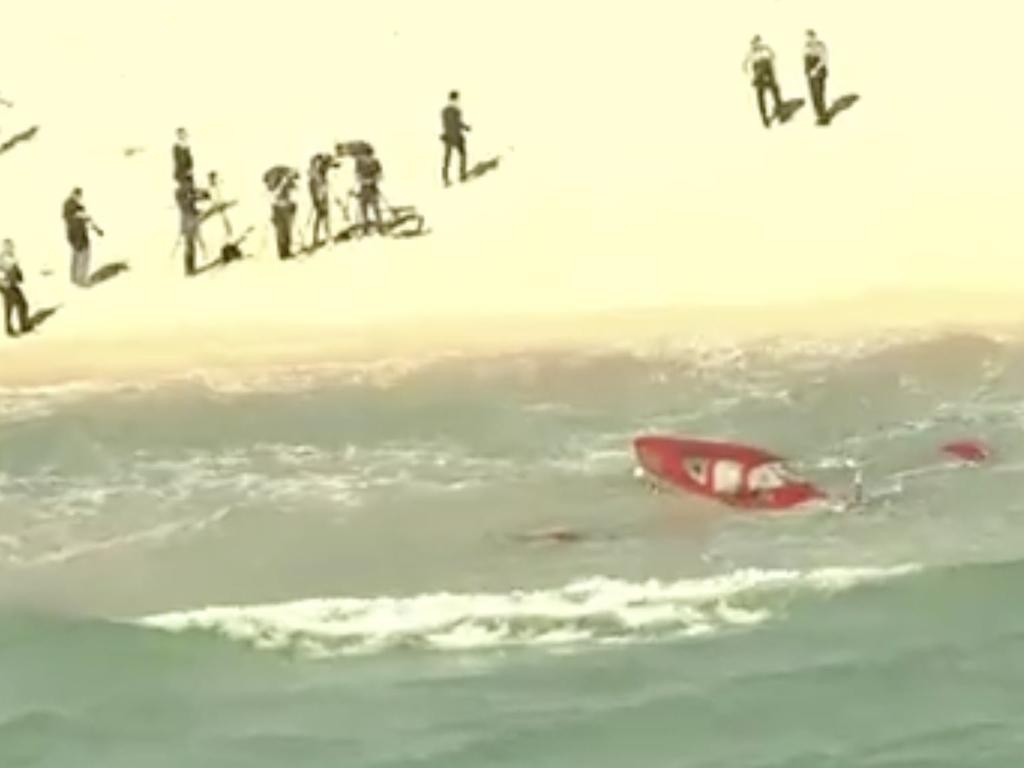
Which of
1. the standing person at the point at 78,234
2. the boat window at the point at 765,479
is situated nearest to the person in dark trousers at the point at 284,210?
the standing person at the point at 78,234

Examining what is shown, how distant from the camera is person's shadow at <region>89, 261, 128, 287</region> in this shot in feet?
150

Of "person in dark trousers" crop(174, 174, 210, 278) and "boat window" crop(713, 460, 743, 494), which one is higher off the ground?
"person in dark trousers" crop(174, 174, 210, 278)

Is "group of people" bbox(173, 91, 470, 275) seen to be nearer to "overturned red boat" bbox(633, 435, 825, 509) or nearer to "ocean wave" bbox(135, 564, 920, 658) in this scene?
"overturned red boat" bbox(633, 435, 825, 509)

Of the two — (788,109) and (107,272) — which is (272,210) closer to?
(107,272)

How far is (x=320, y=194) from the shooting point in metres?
45.3

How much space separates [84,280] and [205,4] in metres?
→ 8.26

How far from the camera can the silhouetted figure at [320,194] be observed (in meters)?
45.1

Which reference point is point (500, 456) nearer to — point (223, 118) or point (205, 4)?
point (223, 118)

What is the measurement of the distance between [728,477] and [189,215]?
575 inches

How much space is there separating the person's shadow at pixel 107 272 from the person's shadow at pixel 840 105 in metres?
9.83

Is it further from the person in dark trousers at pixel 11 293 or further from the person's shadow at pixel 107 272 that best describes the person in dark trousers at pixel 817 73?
the person in dark trousers at pixel 11 293

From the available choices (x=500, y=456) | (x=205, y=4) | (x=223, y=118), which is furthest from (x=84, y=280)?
(x=500, y=456)

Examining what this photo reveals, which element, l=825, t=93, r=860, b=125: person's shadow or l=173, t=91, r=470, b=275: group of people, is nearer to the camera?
l=173, t=91, r=470, b=275: group of people

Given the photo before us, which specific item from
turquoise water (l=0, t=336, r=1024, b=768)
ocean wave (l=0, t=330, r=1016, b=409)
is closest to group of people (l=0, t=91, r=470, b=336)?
ocean wave (l=0, t=330, r=1016, b=409)
